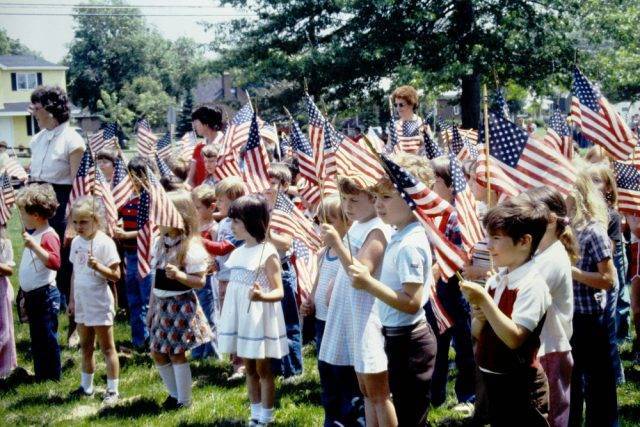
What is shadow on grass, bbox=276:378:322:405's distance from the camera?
6.60 m

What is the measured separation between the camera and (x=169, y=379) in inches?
255

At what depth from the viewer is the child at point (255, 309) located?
575cm

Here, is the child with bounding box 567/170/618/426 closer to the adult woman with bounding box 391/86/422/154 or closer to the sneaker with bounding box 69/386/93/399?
the sneaker with bounding box 69/386/93/399

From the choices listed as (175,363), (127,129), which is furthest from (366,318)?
(127,129)

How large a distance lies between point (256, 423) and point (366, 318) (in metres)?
1.58

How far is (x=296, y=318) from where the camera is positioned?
23.1 feet

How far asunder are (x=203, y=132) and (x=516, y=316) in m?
6.44

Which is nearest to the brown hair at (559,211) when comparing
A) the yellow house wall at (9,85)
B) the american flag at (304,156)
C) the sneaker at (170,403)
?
the american flag at (304,156)

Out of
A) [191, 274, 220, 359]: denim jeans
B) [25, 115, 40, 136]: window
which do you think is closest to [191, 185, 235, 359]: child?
[191, 274, 220, 359]: denim jeans

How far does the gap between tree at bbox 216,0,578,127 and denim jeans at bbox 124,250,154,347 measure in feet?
59.3

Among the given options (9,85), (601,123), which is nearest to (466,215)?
(601,123)

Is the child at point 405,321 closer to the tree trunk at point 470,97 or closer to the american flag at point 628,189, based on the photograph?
the american flag at point 628,189

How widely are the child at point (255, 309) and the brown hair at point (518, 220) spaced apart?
2.18 meters

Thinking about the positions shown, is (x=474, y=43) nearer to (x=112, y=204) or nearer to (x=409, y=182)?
(x=112, y=204)
